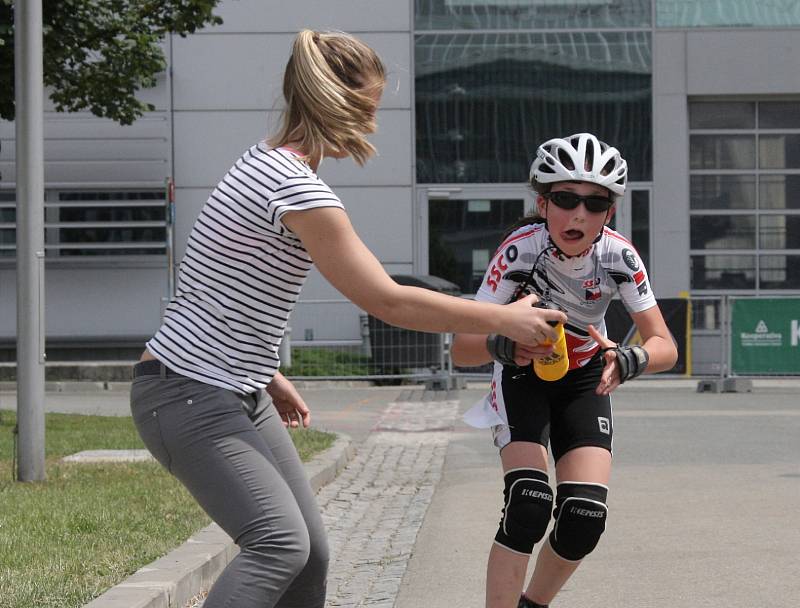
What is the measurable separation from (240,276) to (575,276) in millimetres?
1711

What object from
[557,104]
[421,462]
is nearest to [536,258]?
[421,462]

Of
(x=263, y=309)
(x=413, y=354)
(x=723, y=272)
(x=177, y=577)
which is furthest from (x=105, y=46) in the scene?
(x=723, y=272)

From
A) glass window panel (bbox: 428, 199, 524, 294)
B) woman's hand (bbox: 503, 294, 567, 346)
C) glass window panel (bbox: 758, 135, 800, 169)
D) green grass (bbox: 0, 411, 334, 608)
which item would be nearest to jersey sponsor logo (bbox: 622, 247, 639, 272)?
woman's hand (bbox: 503, 294, 567, 346)

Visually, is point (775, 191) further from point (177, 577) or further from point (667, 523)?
point (177, 577)

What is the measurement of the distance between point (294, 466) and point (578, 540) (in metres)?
1.33

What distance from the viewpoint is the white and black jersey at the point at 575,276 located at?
4.91 meters

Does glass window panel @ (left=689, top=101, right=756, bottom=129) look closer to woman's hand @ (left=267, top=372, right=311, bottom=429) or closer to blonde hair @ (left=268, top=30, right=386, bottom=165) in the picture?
woman's hand @ (left=267, top=372, right=311, bottom=429)

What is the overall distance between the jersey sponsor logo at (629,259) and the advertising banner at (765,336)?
1433 cm

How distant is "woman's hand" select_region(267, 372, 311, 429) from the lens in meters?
4.12

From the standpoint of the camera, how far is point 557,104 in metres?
23.4

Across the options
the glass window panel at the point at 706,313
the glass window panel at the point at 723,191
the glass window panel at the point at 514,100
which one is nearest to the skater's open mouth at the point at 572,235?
the glass window panel at the point at 706,313

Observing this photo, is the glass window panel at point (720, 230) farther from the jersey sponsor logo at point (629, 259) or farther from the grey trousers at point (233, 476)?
the grey trousers at point (233, 476)

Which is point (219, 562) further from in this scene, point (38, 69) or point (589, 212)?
point (38, 69)

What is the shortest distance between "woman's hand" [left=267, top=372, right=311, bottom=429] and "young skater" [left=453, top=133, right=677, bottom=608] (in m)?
0.74
